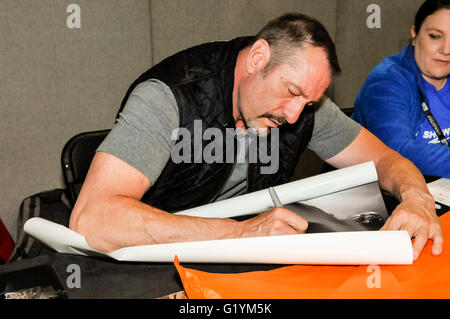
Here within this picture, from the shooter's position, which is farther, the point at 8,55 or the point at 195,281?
the point at 8,55

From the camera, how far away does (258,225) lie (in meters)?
0.89

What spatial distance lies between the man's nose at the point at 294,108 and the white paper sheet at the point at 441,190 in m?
0.42

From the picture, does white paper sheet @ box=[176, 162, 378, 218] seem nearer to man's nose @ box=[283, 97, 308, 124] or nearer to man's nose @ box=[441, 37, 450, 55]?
man's nose @ box=[283, 97, 308, 124]

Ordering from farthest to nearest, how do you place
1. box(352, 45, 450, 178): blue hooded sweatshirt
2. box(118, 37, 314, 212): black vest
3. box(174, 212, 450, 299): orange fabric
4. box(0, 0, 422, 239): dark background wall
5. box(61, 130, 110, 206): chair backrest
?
box(0, 0, 422, 239): dark background wall → box(352, 45, 450, 178): blue hooded sweatshirt → box(61, 130, 110, 206): chair backrest → box(118, 37, 314, 212): black vest → box(174, 212, 450, 299): orange fabric

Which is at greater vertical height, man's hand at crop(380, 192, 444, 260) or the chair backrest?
the chair backrest

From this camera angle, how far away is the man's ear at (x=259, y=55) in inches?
42.6

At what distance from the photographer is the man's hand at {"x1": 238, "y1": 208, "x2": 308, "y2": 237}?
2.86ft

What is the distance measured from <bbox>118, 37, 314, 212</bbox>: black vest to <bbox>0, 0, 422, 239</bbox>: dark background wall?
1.19 meters

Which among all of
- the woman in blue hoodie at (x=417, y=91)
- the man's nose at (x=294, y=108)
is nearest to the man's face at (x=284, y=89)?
the man's nose at (x=294, y=108)

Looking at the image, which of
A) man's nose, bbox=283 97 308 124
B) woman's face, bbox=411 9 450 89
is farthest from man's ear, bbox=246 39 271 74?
woman's face, bbox=411 9 450 89

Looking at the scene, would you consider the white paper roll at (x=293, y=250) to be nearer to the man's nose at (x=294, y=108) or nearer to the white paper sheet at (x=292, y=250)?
the white paper sheet at (x=292, y=250)
